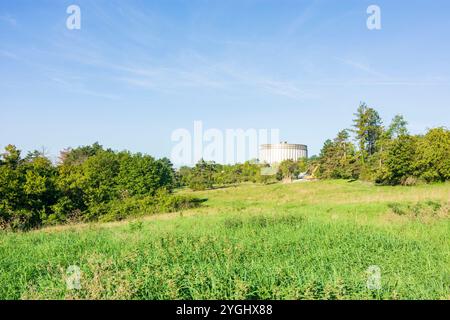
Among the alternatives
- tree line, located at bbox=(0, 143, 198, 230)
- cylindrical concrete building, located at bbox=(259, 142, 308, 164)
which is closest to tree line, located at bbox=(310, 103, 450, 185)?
tree line, located at bbox=(0, 143, 198, 230)

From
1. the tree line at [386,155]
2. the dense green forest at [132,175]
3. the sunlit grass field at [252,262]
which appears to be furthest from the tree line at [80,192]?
the tree line at [386,155]

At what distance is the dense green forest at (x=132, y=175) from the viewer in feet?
76.9

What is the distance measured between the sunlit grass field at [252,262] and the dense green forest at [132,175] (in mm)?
13179

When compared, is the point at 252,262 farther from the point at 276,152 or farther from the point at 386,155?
the point at 276,152

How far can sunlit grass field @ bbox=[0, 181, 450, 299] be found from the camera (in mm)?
4895

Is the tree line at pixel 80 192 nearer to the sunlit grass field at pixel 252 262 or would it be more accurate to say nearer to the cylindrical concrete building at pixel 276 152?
the sunlit grass field at pixel 252 262

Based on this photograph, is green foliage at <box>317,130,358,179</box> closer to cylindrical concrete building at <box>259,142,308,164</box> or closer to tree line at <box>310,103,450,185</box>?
tree line at <box>310,103,450,185</box>

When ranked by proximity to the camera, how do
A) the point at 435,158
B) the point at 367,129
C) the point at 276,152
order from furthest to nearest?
the point at 276,152 → the point at 367,129 → the point at 435,158

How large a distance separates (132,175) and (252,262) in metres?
28.5

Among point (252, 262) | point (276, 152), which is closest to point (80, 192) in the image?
point (252, 262)

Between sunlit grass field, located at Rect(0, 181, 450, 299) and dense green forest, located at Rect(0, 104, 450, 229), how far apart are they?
13.2 m

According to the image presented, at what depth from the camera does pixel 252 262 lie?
667 centimetres
